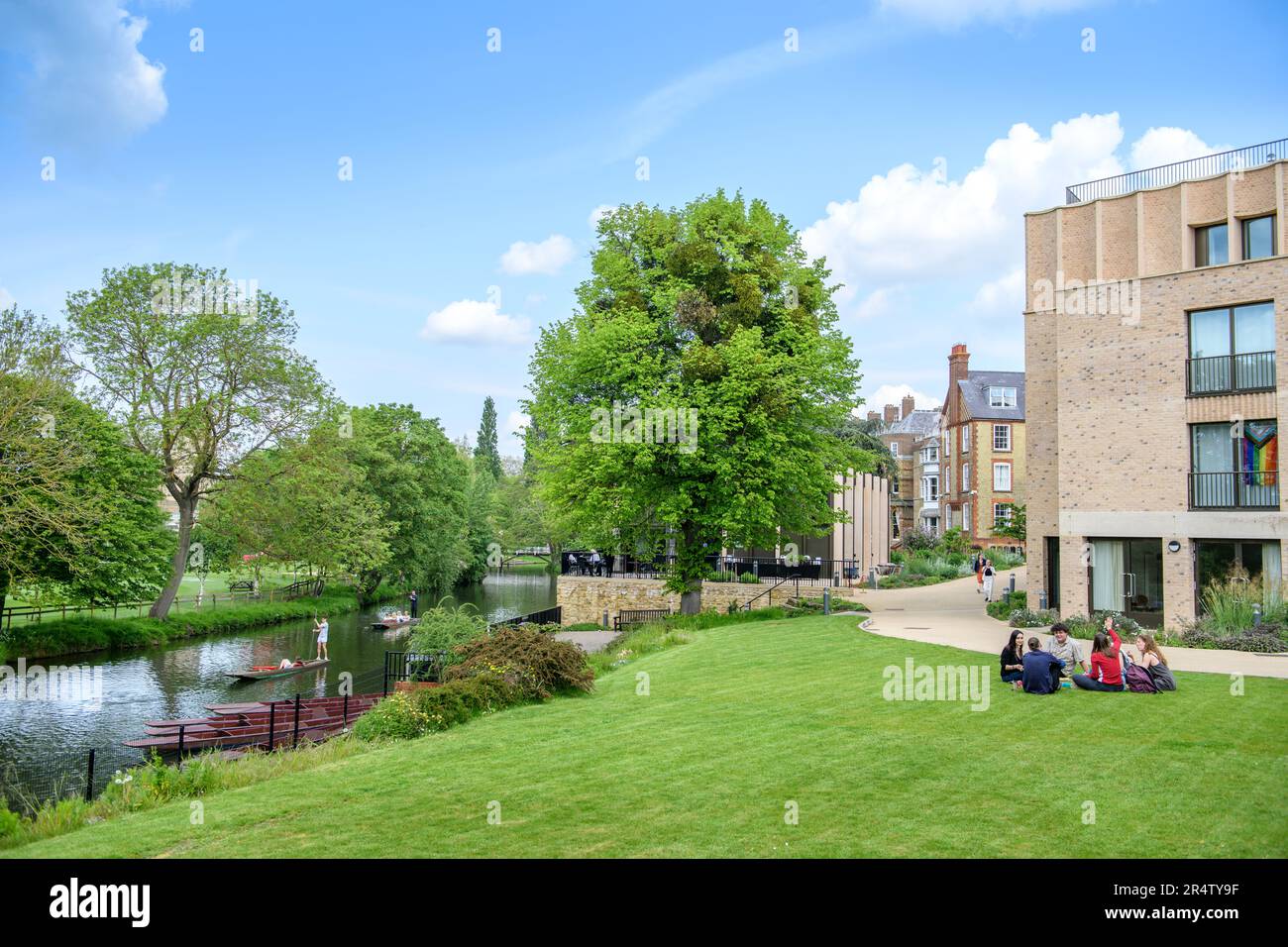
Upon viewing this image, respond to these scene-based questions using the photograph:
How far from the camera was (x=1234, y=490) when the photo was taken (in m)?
22.2

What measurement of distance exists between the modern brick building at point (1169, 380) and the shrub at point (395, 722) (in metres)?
18.5

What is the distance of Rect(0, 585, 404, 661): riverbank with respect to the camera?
30422mm

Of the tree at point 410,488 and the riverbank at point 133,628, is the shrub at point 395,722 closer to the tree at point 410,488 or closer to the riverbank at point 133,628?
the riverbank at point 133,628

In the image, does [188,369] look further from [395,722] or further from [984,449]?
[984,449]

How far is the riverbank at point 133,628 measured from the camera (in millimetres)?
30422

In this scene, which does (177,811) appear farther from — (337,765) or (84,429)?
(84,429)

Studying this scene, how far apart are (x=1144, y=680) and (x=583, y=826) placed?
Answer: 34.6 ft

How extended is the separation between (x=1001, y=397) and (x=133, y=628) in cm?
5536

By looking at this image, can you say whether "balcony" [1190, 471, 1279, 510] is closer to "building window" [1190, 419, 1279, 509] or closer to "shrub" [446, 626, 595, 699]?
"building window" [1190, 419, 1279, 509]

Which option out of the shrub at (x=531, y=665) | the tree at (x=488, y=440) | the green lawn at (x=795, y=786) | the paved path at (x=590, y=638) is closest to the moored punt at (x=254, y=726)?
the shrub at (x=531, y=665)

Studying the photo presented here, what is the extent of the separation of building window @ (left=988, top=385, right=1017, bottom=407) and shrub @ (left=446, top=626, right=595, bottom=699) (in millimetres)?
53343

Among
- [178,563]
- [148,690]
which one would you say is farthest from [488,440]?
[148,690]
